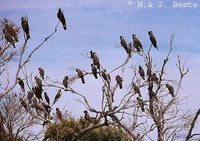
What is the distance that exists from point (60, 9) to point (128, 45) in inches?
113

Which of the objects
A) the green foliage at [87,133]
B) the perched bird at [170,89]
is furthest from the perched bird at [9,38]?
the green foliage at [87,133]

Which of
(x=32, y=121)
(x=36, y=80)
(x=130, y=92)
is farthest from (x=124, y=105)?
(x=32, y=121)

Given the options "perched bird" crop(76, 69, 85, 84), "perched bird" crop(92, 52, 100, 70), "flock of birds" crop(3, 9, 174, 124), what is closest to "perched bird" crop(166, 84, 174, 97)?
"flock of birds" crop(3, 9, 174, 124)

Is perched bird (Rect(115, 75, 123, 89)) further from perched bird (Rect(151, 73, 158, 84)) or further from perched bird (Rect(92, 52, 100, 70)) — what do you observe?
perched bird (Rect(151, 73, 158, 84))

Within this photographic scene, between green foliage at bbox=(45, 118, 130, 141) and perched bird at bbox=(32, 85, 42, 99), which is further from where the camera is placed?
green foliage at bbox=(45, 118, 130, 141)

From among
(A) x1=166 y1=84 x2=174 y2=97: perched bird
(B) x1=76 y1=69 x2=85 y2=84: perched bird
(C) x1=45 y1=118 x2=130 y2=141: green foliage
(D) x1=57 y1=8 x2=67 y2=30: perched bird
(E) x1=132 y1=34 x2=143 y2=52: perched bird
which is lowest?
(C) x1=45 y1=118 x2=130 y2=141: green foliage

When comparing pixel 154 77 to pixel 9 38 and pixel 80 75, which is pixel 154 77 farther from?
pixel 9 38

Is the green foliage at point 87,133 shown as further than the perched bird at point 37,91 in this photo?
Yes

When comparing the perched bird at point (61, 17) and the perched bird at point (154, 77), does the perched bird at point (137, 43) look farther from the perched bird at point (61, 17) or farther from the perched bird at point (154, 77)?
the perched bird at point (61, 17)

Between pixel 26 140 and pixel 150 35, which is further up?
pixel 150 35

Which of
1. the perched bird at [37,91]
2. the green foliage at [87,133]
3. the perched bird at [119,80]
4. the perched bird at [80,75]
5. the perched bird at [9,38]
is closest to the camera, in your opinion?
the perched bird at [9,38]

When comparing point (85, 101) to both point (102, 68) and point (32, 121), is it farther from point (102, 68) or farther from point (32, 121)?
point (32, 121)

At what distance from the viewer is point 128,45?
1289 cm

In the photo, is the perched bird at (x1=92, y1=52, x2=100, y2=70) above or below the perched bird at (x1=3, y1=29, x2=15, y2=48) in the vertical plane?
below
